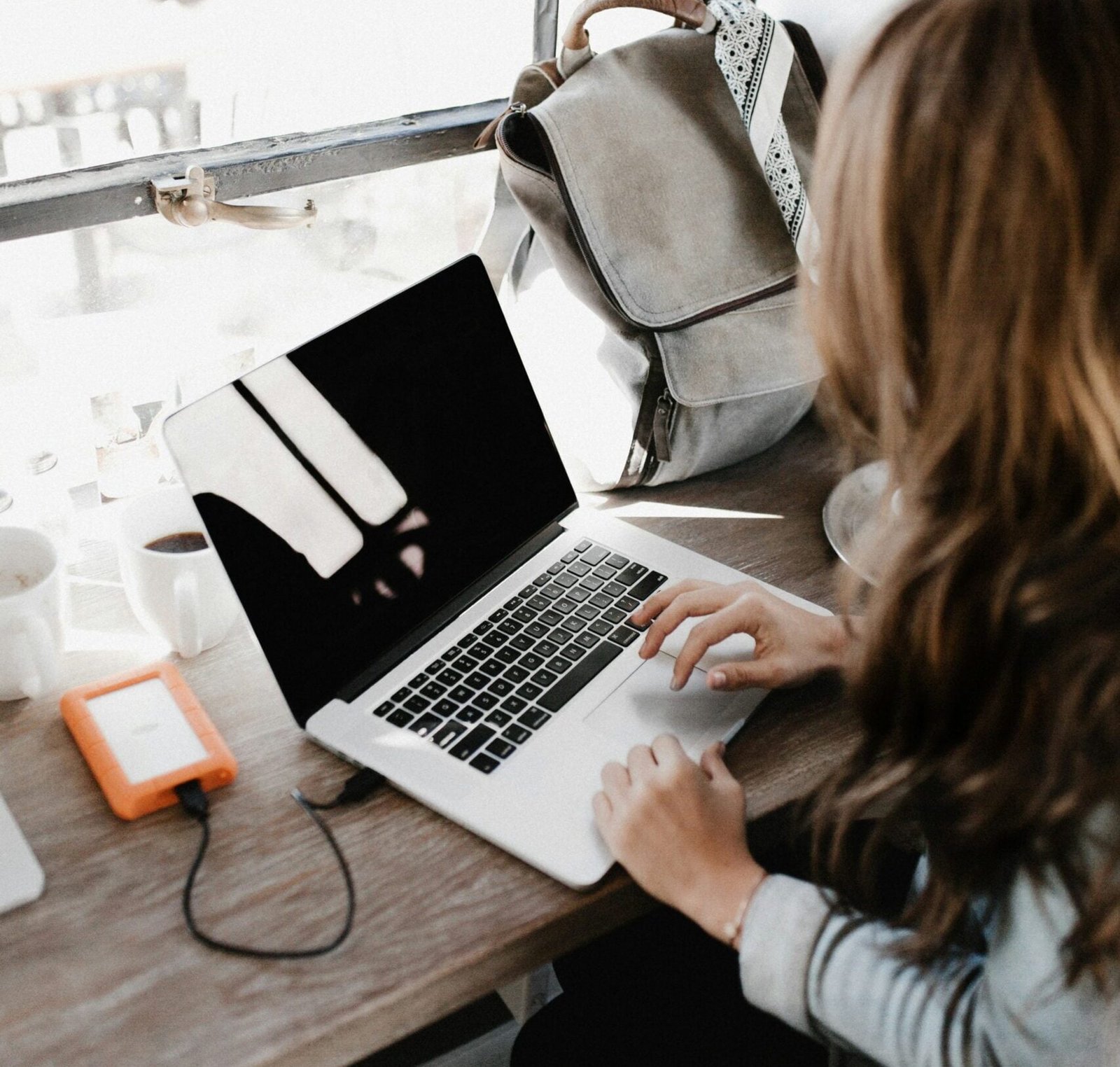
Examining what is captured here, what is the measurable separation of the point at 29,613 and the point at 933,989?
635 millimetres

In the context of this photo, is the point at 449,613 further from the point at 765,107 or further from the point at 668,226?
the point at 765,107

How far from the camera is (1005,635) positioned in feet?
1.78

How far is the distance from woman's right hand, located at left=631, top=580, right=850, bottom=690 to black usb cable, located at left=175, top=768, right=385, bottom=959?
9.1 inches

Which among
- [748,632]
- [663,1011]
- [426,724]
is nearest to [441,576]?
[426,724]

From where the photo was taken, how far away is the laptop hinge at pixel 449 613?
2.56 ft

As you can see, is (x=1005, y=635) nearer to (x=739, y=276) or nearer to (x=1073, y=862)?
(x=1073, y=862)

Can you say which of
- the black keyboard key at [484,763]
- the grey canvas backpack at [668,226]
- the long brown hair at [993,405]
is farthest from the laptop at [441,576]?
the long brown hair at [993,405]

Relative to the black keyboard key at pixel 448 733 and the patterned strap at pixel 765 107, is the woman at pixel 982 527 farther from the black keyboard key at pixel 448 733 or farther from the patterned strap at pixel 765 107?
the patterned strap at pixel 765 107

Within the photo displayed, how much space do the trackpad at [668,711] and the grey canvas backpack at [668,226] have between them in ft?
0.94

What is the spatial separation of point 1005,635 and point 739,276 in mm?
563

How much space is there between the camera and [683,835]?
26.5 inches

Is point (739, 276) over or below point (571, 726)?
over

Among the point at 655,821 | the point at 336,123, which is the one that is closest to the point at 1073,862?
the point at 655,821

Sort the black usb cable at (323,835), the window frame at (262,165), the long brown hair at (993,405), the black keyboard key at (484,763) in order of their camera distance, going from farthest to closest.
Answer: the window frame at (262,165), the black keyboard key at (484,763), the black usb cable at (323,835), the long brown hair at (993,405)
